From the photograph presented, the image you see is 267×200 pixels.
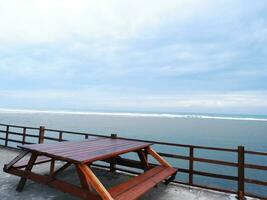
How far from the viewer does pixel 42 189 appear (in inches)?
179

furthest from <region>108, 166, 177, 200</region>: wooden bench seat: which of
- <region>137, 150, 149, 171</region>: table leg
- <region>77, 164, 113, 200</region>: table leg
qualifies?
<region>137, 150, 149, 171</region>: table leg

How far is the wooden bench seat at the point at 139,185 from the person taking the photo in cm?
341

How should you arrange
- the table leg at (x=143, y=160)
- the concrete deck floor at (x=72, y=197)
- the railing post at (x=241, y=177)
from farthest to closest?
the table leg at (x=143, y=160) < the railing post at (x=241, y=177) < the concrete deck floor at (x=72, y=197)

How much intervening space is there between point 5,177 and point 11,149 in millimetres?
3508

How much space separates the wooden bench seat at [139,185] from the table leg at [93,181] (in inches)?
8.4

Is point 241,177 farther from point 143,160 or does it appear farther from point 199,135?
point 199,135

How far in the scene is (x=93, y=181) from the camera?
3262 mm

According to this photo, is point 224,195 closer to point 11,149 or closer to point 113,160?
point 113,160

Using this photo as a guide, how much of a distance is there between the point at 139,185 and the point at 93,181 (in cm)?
94

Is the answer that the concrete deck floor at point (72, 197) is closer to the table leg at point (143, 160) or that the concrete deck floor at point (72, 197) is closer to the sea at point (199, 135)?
the table leg at point (143, 160)

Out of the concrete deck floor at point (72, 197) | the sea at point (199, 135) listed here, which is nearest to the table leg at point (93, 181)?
the concrete deck floor at point (72, 197)

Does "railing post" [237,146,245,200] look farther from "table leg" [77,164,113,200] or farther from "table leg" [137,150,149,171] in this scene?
"table leg" [77,164,113,200]

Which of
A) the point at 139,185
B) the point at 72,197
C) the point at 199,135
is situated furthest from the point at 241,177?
the point at 199,135

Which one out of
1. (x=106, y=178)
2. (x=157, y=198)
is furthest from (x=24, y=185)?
(x=157, y=198)
